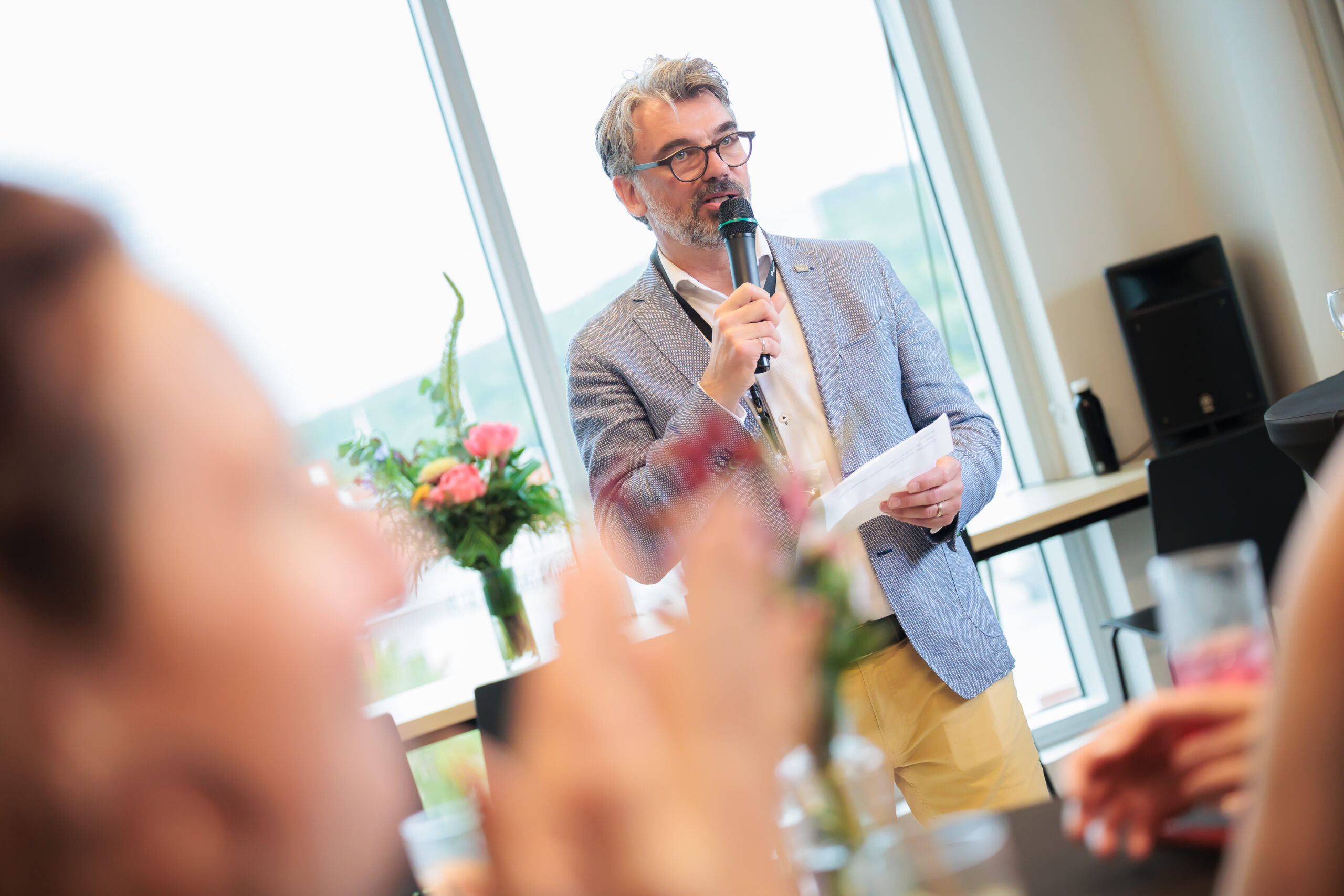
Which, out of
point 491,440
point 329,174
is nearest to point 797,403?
point 491,440

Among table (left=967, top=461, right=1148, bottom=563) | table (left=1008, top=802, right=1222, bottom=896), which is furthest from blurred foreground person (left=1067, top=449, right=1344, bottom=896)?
table (left=967, top=461, right=1148, bottom=563)

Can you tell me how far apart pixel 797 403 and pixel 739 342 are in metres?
0.34

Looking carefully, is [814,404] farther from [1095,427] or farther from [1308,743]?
[1095,427]

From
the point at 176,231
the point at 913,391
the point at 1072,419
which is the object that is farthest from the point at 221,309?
the point at 1072,419

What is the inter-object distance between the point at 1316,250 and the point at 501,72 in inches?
108

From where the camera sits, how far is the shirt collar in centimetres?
197

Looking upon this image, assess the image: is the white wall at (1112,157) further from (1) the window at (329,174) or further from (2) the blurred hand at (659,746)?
(2) the blurred hand at (659,746)

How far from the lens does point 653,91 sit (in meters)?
1.98

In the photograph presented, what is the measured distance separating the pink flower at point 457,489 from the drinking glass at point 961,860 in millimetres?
2012

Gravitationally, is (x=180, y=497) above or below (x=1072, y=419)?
above

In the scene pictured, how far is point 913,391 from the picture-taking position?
198cm

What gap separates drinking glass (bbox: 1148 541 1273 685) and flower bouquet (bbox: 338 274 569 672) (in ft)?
6.84

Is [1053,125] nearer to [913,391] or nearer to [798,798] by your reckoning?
[913,391]

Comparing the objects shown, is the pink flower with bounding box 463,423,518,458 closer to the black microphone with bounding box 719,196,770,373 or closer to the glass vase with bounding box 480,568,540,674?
the glass vase with bounding box 480,568,540,674
